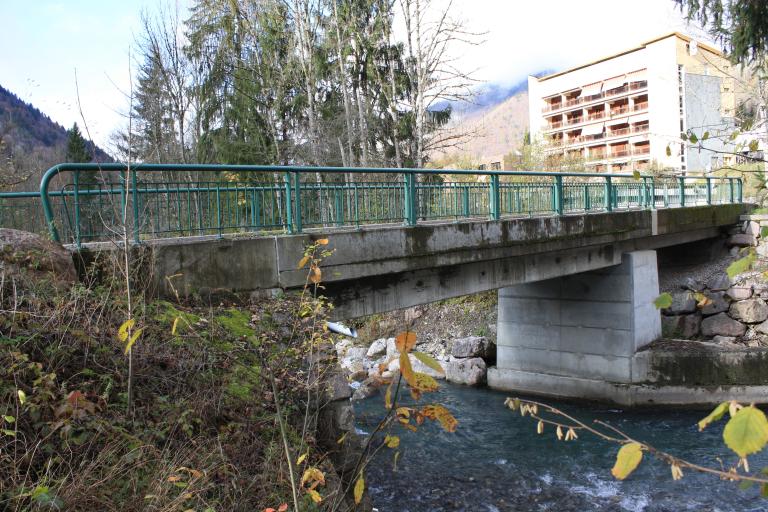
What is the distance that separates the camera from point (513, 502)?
8.82m

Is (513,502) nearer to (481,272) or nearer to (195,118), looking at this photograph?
(481,272)

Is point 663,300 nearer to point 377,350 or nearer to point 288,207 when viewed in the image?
point 288,207

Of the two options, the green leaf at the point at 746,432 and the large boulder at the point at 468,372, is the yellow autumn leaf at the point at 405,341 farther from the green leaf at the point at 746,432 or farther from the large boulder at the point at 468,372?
the large boulder at the point at 468,372

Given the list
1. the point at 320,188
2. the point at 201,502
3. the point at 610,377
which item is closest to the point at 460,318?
the point at 610,377

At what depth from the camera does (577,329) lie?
14.8m

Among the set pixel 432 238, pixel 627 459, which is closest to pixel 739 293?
pixel 432 238

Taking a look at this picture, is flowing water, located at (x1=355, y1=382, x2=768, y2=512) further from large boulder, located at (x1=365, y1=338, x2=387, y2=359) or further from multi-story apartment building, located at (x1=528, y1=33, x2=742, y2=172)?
multi-story apartment building, located at (x1=528, y1=33, x2=742, y2=172)

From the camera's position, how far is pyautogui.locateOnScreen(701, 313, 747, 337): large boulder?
15.9 meters

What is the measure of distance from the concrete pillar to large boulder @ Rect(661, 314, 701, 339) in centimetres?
103

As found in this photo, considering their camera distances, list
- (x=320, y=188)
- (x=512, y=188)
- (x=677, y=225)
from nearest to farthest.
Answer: (x=320, y=188) < (x=512, y=188) < (x=677, y=225)

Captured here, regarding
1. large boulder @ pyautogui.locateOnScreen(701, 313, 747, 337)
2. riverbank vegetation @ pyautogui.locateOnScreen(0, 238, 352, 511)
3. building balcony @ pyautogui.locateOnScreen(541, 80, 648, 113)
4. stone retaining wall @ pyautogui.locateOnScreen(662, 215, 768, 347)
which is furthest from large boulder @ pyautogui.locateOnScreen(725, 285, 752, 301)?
building balcony @ pyautogui.locateOnScreen(541, 80, 648, 113)

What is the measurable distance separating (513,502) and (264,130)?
20.4 metres

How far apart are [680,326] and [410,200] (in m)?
11.6

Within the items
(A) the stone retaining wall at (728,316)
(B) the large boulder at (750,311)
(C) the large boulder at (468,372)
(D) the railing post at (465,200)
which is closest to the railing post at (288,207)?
(D) the railing post at (465,200)
